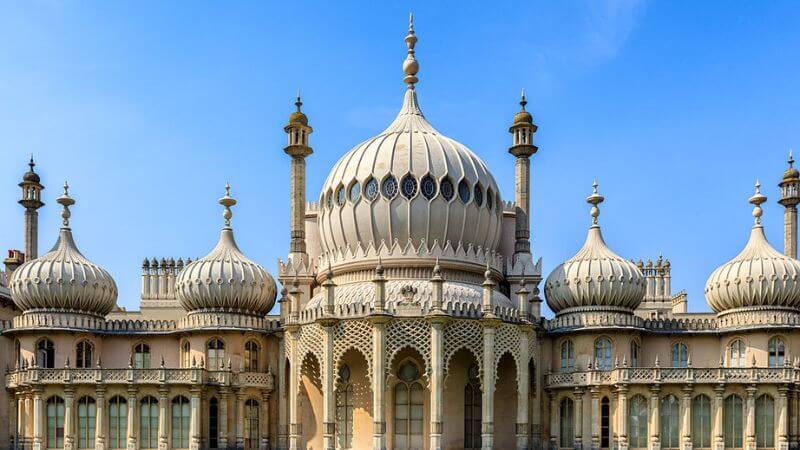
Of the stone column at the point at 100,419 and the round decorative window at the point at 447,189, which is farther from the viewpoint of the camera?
the round decorative window at the point at 447,189

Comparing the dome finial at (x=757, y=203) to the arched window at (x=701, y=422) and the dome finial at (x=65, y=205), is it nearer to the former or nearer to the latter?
the arched window at (x=701, y=422)

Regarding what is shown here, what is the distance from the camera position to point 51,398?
169ft

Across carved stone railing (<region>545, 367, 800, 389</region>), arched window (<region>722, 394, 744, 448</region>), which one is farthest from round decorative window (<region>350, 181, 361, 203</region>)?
arched window (<region>722, 394, 744, 448</region>)

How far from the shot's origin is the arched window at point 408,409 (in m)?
50.1

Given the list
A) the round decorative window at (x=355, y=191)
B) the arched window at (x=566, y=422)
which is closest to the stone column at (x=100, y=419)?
the round decorative window at (x=355, y=191)

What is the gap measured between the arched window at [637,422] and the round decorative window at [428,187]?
13.6 meters

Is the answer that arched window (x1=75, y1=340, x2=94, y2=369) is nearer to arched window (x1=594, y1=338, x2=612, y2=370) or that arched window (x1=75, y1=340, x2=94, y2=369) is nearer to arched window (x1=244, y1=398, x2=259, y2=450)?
arched window (x1=244, y1=398, x2=259, y2=450)

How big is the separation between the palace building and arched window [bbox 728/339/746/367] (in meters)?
0.07

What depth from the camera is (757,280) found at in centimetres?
5203

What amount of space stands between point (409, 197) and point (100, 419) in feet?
58.6

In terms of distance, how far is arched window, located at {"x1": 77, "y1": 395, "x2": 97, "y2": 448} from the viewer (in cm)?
5125

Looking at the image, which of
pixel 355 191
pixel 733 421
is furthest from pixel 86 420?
pixel 733 421

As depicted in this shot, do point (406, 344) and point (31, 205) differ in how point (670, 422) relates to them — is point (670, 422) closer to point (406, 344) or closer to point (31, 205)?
point (406, 344)

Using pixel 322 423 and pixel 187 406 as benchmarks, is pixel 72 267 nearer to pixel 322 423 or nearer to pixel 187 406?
pixel 187 406
